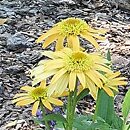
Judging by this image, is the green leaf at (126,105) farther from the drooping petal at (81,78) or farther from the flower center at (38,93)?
the drooping petal at (81,78)

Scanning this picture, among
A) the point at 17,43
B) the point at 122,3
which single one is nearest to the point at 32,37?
the point at 17,43

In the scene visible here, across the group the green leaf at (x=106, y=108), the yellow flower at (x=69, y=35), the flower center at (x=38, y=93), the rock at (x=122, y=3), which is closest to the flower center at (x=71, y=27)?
the yellow flower at (x=69, y=35)

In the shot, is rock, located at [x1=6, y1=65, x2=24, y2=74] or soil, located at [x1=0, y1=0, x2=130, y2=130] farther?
rock, located at [x1=6, y1=65, x2=24, y2=74]

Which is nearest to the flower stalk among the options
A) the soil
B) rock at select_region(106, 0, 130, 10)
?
the soil

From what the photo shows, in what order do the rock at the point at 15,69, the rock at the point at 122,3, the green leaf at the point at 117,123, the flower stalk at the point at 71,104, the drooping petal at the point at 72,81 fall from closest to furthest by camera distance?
the drooping petal at the point at 72,81 → the flower stalk at the point at 71,104 → the green leaf at the point at 117,123 → the rock at the point at 15,69 → the rock at the point at 122,3

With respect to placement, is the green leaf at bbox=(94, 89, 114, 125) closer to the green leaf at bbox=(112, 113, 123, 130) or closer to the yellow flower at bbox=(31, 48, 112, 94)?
the green leaf at bbox=(112, 113, 123, 130)
